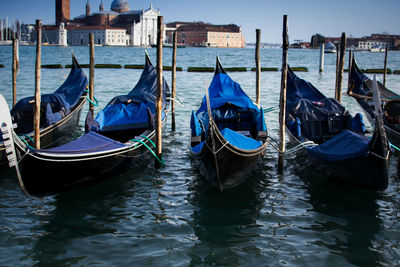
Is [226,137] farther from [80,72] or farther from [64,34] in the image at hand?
[64,34]

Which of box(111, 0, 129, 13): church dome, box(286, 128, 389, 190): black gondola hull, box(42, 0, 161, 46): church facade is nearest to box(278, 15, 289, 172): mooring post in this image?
box(286, 128, 389, 190): black gondola hull

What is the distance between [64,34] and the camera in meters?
81.1

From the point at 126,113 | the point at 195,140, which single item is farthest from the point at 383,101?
the point at 126,113

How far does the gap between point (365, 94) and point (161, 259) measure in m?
6.05

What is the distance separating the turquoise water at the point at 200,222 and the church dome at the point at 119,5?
92789 mm

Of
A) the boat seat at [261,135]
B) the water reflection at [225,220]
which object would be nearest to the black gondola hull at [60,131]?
the water reflection at [225,220]

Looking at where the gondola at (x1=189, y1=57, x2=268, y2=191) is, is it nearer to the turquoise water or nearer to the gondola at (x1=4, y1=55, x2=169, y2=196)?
the turquoise water

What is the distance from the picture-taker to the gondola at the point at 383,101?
6.81 m

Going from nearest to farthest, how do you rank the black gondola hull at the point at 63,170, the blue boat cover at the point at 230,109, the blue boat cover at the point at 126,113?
the black gondola hull at the point at 63,170, the blue boat cover at the point at 230,109, the blue boat cover at the point at 126,113

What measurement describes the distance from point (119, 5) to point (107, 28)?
1492 centimetres

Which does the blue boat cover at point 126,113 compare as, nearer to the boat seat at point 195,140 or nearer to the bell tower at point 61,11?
the boat seat at point 195,140

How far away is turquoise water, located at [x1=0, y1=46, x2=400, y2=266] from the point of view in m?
3.89

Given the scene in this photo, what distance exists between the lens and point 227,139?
16.7 feet

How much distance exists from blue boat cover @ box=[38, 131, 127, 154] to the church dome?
9342 centimetres
